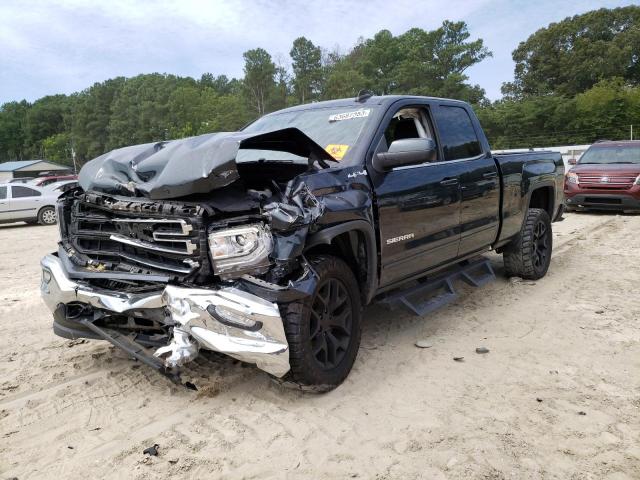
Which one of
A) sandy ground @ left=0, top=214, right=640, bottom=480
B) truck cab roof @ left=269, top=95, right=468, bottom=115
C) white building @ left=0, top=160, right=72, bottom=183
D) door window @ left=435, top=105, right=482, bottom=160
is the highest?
white building @ left=0, top=160, right=72, bottom=183

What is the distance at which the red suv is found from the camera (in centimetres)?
1094

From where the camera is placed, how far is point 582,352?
12.6 ft

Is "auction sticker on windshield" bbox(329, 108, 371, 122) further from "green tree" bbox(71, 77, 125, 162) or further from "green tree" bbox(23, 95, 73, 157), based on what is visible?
"green tree" bbox(23, 95, 73, 157)

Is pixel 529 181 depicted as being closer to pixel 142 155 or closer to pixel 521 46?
pixel 142 155

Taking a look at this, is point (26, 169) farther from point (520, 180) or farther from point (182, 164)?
point (182, 164)

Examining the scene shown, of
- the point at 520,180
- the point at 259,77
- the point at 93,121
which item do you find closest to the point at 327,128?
the point at 520,180

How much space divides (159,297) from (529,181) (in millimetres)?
4512

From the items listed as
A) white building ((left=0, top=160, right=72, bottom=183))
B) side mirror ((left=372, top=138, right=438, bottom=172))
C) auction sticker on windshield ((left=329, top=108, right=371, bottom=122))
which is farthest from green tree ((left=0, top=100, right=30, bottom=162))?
side mirror ((left=372, top=138, right=438, bottom=172))

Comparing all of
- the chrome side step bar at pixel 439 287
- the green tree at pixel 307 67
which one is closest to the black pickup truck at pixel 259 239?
the chrome side step bar at pixel 439 287

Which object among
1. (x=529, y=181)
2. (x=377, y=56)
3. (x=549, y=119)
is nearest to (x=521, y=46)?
(x=377, y=56)

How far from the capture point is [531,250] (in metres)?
5.86

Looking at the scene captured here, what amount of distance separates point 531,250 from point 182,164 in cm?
447

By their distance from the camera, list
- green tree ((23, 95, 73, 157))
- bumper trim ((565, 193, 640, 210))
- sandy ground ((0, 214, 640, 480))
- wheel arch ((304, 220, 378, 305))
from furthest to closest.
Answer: green tree ((23, 95, 73, 157)), bumper trim ((565, 193, 640, 210)), wheel arch ((304, 220, 378, 305)), sandy ground ((0, 214, 640, 480))

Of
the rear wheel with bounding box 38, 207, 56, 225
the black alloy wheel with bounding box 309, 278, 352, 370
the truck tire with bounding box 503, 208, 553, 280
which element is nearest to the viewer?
the black alloy wheel with bounding box 309, 278, 352, 370
